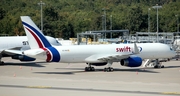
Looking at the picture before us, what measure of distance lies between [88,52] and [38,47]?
17.4 ft

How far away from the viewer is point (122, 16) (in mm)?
149625

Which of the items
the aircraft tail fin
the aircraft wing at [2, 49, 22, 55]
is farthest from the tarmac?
the aircraft wing at [2, 49, 22, 55]

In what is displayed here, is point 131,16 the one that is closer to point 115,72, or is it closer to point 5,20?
point 5,20

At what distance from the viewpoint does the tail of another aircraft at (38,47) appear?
4753 centimetres

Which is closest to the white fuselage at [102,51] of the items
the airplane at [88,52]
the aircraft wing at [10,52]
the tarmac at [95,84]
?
the airplane at [88,52]

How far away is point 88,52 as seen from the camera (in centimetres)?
5034

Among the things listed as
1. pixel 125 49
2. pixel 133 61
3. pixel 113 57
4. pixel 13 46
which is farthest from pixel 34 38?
pixel 13 46

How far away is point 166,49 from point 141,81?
48.4 feet

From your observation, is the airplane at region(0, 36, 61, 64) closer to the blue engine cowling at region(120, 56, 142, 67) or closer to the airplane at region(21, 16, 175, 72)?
the airplane at region(21, 16, 175, 72)

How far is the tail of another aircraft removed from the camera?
4753 centimetres

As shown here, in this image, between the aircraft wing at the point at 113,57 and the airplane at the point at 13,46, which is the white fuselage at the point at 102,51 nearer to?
the aircraft wing at the point at 113,57

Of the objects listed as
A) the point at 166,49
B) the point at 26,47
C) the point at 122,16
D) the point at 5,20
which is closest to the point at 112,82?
the point at 166,49

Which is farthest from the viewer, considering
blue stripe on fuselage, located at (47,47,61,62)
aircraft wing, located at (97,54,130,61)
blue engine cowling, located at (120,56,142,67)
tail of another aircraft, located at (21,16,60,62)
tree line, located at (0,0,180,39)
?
tree line, located at (0,0,180,39)

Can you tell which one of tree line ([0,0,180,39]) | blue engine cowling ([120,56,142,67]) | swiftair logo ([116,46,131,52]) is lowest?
blue engine cowling ([120,56,142,67])
